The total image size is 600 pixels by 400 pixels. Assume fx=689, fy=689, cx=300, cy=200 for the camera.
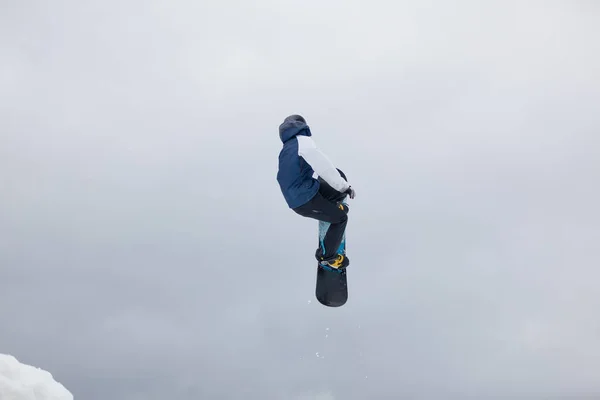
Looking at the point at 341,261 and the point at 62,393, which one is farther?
the point at 341,261

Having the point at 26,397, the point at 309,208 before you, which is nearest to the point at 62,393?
the point at 26,397

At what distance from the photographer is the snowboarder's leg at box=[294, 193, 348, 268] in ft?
44.8

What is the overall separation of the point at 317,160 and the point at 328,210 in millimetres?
1370

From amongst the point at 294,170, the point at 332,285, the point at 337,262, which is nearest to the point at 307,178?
the point at 294,170

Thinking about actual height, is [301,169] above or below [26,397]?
above

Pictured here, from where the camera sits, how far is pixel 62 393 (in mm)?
11984

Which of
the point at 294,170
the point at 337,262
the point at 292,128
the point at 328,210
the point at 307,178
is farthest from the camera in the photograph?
the point at 337,262

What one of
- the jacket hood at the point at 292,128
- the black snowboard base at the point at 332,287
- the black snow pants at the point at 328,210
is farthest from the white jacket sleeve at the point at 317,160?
the black snowboard base at the point at 332,287

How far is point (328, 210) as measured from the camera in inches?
543

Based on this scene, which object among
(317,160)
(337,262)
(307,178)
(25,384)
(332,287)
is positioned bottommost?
(25,384)

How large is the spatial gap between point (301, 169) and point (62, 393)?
5.87 meters

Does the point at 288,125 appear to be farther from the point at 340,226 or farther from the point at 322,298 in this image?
the point at 322,298

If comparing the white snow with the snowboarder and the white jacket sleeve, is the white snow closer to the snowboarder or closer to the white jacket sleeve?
the snowboarder

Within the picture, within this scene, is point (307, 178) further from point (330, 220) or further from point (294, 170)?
point (330, 220)
